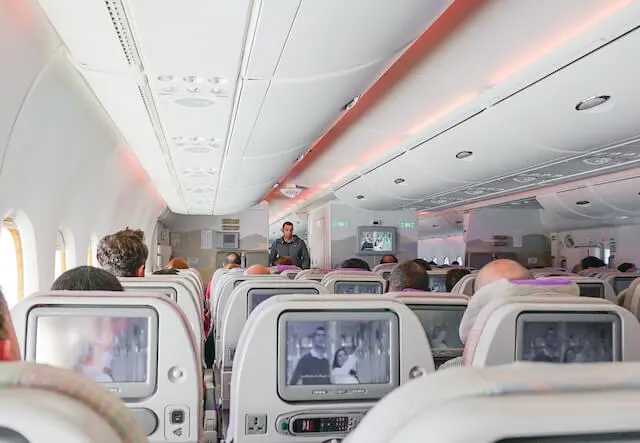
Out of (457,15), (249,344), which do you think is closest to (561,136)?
(457,15)

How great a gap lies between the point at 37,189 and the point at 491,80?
3.88 m

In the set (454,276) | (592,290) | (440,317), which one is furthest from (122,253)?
(592,290)

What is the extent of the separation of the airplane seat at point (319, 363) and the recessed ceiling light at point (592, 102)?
289 cm

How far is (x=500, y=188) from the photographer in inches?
422

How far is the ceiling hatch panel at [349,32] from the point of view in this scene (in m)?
3.02

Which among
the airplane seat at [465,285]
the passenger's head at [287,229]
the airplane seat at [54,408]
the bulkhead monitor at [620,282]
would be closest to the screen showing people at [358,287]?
the airplane seat at [465,285]

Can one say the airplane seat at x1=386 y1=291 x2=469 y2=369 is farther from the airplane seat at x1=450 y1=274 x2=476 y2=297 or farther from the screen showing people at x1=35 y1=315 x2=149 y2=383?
the airplane seat at x1=450 y1=274 x2=476 y2=297

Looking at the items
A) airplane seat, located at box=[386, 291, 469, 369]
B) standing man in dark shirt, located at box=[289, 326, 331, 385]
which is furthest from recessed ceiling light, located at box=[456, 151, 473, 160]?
standing man in dark shirt, located at box=[289, 326, 331, 385]

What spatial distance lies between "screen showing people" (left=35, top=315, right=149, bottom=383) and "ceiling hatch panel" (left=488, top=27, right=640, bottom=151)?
9.45 ft

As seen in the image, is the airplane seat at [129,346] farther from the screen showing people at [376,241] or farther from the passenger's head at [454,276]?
the screen showing people at [376,241]

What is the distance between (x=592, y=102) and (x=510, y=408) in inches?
187

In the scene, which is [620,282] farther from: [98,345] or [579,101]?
[98,345]

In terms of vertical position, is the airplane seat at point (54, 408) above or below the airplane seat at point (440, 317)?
above

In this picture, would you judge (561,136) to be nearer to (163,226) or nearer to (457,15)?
(457,15)
